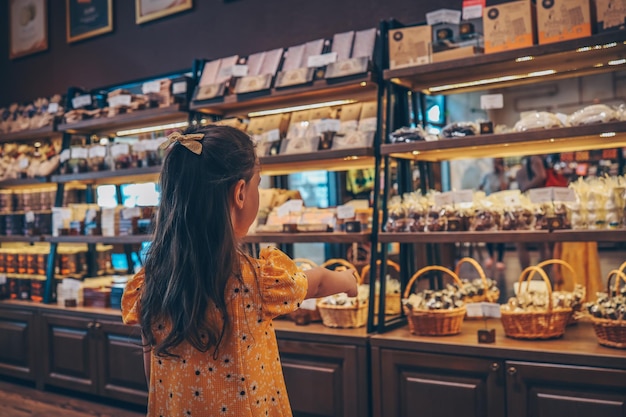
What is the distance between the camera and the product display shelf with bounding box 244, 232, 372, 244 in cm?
298

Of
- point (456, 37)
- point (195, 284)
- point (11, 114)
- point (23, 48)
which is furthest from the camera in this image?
point (23, 48)

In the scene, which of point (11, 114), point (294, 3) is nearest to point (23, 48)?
point (11, 114)

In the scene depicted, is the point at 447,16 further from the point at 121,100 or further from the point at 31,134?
the point at 31,134

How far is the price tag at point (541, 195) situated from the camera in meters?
2.57

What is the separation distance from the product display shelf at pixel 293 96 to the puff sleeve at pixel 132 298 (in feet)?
5.96

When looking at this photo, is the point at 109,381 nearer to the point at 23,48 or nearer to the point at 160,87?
the point at 160,87

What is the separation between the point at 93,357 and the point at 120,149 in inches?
51.3

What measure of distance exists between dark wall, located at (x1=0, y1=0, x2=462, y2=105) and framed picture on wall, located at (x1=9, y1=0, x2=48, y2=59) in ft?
0.20

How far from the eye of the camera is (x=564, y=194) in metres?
2.54

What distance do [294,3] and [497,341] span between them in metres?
2.30

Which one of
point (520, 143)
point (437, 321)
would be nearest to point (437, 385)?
point (437, 321)

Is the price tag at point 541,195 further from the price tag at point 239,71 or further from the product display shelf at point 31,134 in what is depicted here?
the product display shelf at point 31,134

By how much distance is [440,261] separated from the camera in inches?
135

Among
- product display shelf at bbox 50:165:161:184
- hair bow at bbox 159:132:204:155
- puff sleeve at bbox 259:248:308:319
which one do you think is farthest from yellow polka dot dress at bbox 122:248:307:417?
product display shelf at bbox 50:165:161:184
